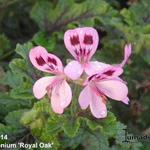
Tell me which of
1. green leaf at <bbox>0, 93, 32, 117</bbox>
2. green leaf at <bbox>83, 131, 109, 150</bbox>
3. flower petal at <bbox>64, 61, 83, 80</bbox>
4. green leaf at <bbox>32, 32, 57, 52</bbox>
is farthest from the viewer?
green leaf at <bbox>32, 32, 57, 52</bbox>

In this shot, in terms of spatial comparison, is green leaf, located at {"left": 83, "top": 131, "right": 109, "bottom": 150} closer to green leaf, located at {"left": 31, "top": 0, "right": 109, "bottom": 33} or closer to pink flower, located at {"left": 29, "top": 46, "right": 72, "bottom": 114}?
pink flower, located at {"left": 29, "top": 46, "right": 72, "bottom": 114}

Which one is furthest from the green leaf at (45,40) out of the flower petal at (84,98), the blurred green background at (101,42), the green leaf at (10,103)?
the flower petal at (84,98)

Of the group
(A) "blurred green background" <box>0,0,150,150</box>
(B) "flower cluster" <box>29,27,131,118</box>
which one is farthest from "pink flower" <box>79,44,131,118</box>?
(A) "blurred green background" <box>0,0,150,150</box>

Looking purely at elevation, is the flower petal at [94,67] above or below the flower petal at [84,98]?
above

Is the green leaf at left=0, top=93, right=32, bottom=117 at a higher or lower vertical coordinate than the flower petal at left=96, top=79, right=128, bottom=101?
lower

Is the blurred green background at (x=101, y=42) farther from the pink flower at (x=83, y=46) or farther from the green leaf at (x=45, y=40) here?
the pink flower at (x=83, y=46)

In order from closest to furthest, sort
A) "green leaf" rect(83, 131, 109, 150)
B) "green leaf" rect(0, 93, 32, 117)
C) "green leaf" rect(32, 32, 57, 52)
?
"green leaf" rect(83, 131, 109, 150) < "green leaf" rect(0, 93, 32, 117) < "green leaf" rect(32, 32, 57, 52)

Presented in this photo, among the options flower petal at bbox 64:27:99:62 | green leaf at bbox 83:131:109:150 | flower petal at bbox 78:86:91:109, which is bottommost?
green leaf at bbox 83:131:109:150

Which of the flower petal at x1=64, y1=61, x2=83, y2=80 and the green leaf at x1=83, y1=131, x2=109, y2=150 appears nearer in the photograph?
the flower petal at x1=64, y1=61, x2=83, y2=80

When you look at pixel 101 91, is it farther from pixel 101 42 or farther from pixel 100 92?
pixel 101 42

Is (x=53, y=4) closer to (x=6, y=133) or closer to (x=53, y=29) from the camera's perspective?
(x=53, y=29)
